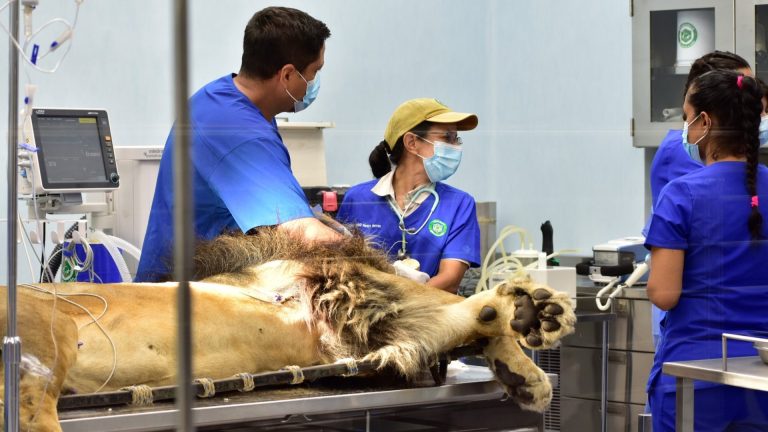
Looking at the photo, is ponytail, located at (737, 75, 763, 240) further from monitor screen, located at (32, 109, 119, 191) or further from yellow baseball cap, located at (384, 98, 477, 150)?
monitor screen, located at (32, 109, 119, 191)

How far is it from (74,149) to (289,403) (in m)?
0.99

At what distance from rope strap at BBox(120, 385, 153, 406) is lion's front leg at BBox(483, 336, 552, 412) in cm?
59

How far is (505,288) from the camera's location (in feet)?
5.88

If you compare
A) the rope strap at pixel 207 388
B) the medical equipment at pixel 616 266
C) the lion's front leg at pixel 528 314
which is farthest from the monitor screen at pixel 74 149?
the medical equipment at pixel 616 266

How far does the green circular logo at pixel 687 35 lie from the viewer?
2.81 metres

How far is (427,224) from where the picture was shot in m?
2.27

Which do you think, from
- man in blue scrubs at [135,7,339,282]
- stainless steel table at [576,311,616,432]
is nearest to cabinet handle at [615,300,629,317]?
stainless steel table at [576,311,616,432]

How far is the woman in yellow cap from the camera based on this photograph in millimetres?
2182

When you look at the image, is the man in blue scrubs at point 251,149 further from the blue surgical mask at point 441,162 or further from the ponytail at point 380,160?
the blue surgical mask at point 441,162

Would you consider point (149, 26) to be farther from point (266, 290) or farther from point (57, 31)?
point (266, 290)

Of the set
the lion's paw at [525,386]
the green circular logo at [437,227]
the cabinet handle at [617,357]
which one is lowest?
the cabinet handle at [617,357]

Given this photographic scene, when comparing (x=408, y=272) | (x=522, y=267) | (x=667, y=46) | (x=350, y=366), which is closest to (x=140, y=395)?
(x=350, y=366)

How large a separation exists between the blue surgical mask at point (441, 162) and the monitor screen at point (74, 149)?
0.70m

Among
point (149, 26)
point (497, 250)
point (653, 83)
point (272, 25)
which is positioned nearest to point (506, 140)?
point (497, 250)
